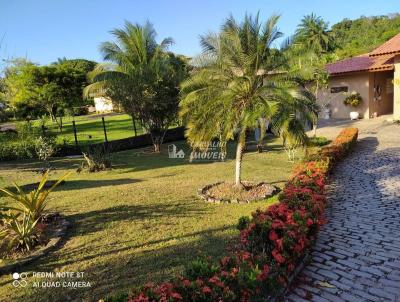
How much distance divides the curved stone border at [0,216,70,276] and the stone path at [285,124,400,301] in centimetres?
371

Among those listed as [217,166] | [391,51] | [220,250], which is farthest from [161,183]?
[391,51]

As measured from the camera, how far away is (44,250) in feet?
17.2

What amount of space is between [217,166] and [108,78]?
6.81 meters

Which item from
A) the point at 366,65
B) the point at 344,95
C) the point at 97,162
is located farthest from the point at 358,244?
the point at 344,95

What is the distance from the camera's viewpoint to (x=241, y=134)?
26.1ft

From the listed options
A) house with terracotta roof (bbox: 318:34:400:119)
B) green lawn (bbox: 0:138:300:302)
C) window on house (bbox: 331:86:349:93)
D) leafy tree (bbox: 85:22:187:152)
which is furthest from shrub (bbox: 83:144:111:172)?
window on house (bbox: 331:86:349:93)

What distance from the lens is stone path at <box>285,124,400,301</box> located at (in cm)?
396

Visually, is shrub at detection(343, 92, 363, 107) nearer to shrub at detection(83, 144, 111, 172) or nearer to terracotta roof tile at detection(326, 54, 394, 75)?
terracotta roof tile at detection(326, 54, 394, 75)

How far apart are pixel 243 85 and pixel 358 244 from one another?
4168mm

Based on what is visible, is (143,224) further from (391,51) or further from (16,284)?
(391,51)

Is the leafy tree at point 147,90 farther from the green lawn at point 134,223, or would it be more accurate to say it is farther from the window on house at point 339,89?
the window on house at point 339,89

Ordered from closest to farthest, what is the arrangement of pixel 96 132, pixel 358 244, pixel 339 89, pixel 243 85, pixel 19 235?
1. pixel 358 244
2. pixel 19 235
3. pixel 243 85
4. pixel 96 132
5. pixel 339 89

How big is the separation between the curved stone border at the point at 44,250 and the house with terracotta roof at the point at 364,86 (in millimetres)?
19304

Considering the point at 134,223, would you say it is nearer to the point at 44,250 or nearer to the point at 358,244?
the point at 44,250
